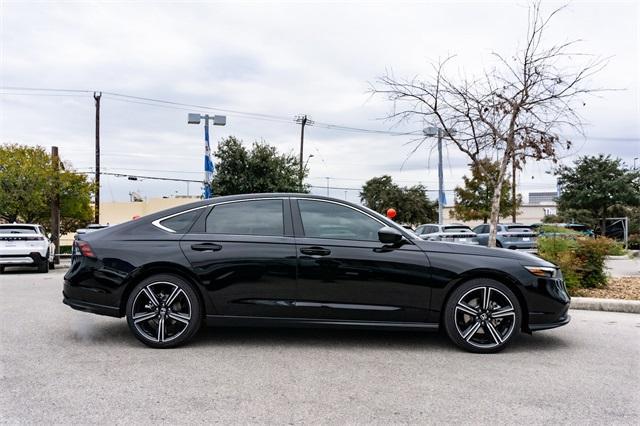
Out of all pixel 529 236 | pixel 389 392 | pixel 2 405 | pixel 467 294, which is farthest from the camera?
pixel 529 236

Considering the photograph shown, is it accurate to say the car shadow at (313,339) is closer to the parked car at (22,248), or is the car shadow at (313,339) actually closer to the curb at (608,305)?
the curb at (608,305)

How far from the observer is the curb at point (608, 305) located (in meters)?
7.53

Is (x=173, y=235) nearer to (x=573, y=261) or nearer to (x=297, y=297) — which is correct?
(x=297, y=297)

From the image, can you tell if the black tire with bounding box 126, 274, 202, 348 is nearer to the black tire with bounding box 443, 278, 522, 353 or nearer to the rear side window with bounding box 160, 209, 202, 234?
the rear side window with bounding box 160, 209, 202, 234

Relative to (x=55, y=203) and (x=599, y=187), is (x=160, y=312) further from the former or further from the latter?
(x=599, y=187)

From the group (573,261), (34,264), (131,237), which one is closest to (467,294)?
(131,237)

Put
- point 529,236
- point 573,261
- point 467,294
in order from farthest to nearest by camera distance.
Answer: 1. point 529,236
2. point 573,261
3. point 467,294

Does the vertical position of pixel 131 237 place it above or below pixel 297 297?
above

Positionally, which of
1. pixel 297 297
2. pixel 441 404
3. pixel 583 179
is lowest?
pixel 441 404

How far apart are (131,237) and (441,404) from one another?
11.0 feet

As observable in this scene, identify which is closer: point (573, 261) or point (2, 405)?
point (2, 405)

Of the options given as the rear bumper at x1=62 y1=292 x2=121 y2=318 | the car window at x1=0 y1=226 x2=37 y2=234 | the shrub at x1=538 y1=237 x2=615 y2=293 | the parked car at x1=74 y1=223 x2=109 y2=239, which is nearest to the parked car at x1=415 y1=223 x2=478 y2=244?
the shrub at x1=538 y1=237 x2=615 y2=293

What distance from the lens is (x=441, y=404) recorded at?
11.8 feet

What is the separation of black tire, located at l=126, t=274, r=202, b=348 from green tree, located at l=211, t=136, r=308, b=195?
1945 centimetres
